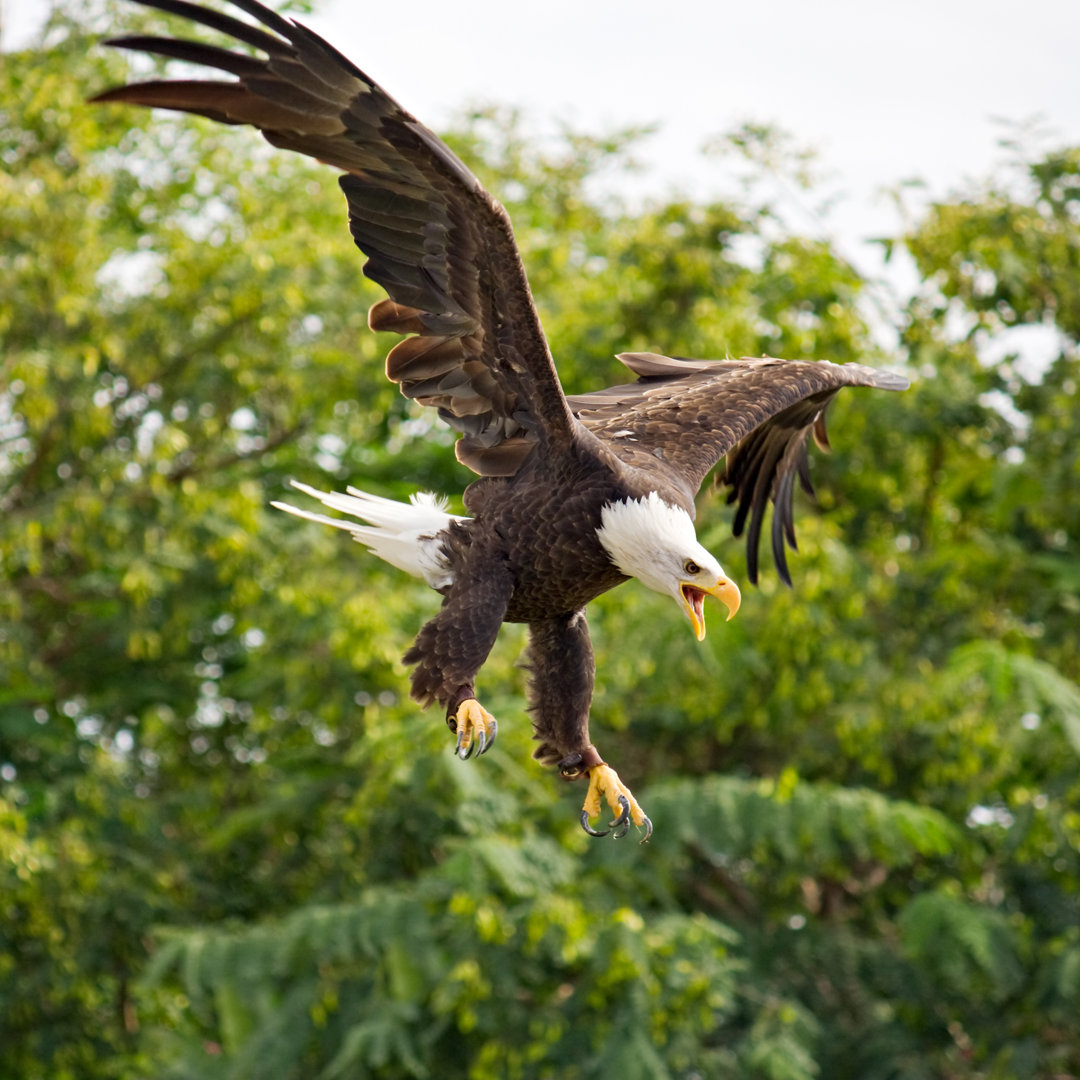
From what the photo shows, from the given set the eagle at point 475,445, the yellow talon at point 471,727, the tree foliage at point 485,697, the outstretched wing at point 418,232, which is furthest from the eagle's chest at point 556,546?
the tree foliage at point 485,697

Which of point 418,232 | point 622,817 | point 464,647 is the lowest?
point 622,817

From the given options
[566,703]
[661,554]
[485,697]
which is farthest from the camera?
[485,697]

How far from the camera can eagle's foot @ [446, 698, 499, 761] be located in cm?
387

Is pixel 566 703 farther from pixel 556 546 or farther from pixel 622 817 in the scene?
pixel 556 546

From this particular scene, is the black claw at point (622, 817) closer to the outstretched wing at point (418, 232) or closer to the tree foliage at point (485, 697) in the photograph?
the outstretched wing at point (418, 232)

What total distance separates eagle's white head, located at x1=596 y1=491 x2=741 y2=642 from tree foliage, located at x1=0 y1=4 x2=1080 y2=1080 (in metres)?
3.78

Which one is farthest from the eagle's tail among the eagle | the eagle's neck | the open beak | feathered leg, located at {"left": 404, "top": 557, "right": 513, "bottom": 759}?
the open beak

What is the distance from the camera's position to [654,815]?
8.03 m

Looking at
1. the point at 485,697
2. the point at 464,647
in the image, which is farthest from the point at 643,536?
the point at 485,697

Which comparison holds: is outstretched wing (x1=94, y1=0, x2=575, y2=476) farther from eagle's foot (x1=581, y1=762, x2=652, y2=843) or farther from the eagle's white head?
eagle's foot (x1=581, y1=762, x2=652, y2=843)

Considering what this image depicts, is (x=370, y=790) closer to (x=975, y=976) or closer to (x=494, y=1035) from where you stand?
(x=494, y=1035)

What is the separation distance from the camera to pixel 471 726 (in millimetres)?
3898

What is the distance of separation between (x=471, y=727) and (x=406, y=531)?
2.05ft

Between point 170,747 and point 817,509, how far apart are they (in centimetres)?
442
